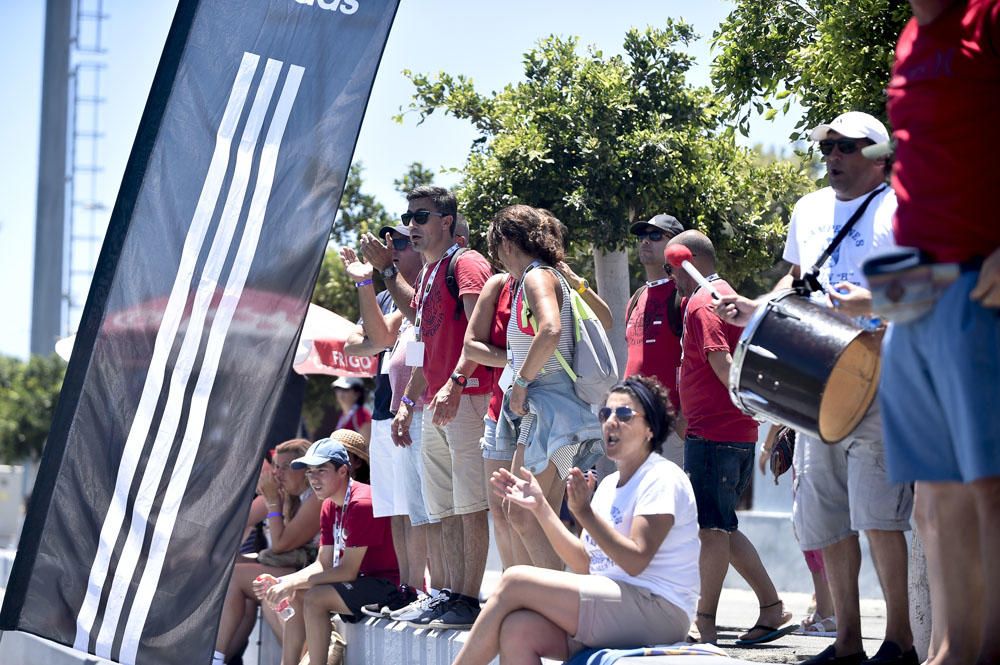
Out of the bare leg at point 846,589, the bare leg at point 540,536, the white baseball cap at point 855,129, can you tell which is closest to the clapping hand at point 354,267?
the bare leg at point 540,536

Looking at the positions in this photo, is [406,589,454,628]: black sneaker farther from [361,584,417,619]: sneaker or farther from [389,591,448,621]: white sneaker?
[361,584,417,619]: sneaker

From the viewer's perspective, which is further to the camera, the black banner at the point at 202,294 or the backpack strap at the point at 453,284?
the backpack strap at the point at 453,284

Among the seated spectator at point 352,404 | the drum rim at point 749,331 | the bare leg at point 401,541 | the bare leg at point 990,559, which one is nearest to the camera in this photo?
the bare leg at point 990,559

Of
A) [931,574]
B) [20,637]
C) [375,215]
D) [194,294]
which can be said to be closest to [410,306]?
[194,294]

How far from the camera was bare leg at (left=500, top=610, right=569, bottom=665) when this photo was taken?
4.84 meters

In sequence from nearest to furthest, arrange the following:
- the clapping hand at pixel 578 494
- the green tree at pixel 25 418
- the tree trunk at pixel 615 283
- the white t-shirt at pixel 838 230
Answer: the clapping hand at pixel 578 494 < the white t-shirt at pixel 838 230 < the tree trunk at pixel 615 283 < the green tree at pixel 25 418

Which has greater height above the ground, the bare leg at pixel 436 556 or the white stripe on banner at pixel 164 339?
the white stripe on banner at pixel 164 339

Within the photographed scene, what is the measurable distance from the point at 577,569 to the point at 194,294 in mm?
2011

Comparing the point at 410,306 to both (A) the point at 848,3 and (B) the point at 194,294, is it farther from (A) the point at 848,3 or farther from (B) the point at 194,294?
(A) the point at 848,3

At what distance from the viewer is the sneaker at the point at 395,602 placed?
7359mm

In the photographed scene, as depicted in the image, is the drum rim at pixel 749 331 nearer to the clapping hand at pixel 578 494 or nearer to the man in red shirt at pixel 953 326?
the clapping hand at pixel 578 494

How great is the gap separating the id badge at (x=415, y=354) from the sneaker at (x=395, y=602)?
1439 millimetres

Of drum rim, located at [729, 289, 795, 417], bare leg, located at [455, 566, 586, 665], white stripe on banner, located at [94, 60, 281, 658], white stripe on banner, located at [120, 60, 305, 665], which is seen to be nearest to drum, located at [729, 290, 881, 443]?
drum rim, located at [729, 289, 795, 417]

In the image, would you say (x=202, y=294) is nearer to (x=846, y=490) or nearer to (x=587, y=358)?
(x=587, y=358)
